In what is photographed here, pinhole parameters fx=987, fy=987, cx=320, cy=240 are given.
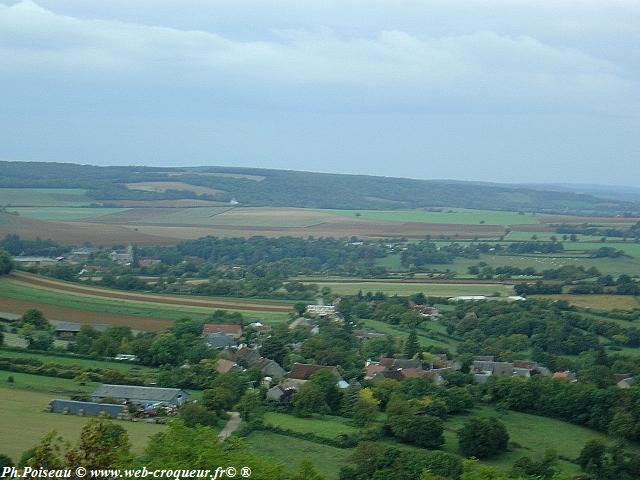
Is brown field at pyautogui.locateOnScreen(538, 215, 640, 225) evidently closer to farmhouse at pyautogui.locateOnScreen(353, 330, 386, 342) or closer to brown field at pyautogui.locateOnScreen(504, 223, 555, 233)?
brown field at pyautogui.locateOnScreen(504, 223, 555, 233)

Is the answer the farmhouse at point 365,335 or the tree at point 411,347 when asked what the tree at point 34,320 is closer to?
the farmhouse at point 365,335

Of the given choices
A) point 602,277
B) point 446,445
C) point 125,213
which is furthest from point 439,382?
point 125,213

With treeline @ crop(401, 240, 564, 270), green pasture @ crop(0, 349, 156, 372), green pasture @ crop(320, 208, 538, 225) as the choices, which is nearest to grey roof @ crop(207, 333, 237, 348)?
green pasture @ crop(0, 349, 156, 372)

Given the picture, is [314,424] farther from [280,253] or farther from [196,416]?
[280,253]

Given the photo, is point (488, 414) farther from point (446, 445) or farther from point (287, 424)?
point (287, 424)

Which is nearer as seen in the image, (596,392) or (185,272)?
(596,392)

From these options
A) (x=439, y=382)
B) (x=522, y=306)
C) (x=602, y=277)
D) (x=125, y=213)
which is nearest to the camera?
(x=439, y=382)
